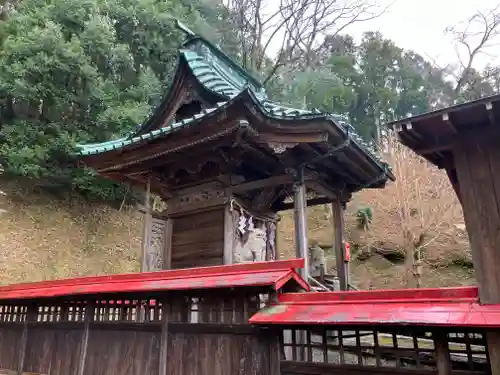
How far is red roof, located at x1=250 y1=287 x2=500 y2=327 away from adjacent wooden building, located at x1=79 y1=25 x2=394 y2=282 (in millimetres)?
2370

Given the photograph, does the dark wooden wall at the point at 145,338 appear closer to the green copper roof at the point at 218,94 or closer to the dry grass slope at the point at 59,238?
the green copper roof at the point at 218,94

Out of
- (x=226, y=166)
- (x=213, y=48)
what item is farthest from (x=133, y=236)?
(x=226, y=166)

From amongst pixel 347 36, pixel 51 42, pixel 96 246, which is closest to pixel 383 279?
pixel 96 246

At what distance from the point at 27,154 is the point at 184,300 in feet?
38.7

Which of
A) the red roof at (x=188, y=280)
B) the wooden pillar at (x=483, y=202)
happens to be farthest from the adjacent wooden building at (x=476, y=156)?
the red roof at (x=188, y=280)

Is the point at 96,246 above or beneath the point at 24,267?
above

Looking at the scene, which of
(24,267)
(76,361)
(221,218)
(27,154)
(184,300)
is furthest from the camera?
(27,154)

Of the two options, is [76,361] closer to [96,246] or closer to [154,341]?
[154,341]

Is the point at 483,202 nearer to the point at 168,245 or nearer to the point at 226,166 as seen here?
the point at 226,166

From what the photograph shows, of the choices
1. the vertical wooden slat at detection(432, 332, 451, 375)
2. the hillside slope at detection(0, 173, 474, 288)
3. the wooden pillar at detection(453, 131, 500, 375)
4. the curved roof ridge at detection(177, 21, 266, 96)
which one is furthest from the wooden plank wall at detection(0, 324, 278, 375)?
the hillside slope at detection(0, 173, 474, 288)

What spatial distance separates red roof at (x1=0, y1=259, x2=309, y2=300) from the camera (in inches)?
169

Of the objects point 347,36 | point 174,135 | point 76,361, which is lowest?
point 76,361

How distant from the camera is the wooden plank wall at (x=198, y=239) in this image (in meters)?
7.46

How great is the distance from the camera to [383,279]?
18.9m
